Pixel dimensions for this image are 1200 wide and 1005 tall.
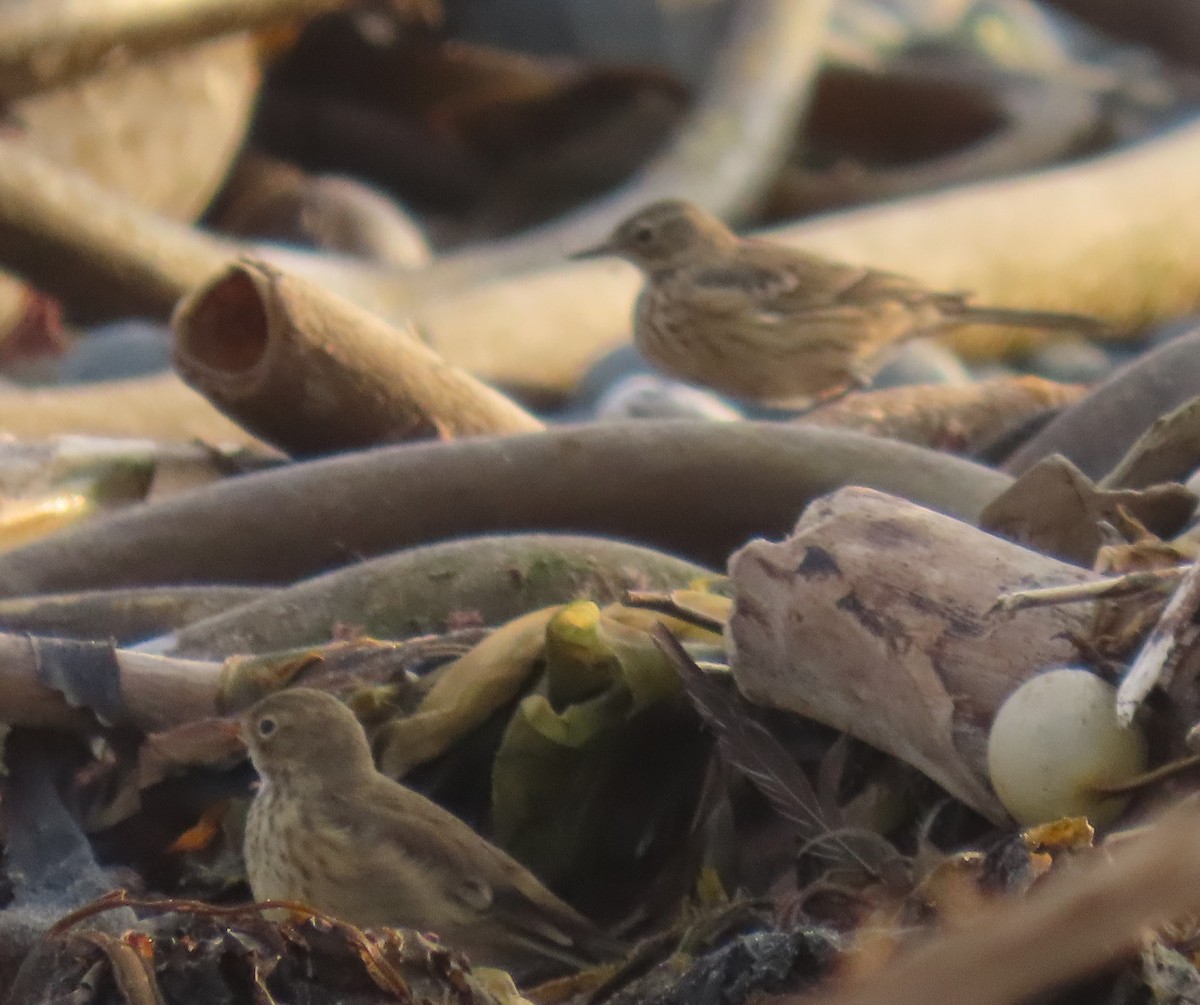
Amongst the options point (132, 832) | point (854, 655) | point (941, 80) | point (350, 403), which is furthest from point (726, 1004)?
point (941, 80)

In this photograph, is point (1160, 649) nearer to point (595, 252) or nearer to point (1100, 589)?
point (1100, 589)

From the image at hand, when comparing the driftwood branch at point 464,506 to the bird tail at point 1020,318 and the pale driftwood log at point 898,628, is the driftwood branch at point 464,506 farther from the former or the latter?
the bird tail at point 1020,318

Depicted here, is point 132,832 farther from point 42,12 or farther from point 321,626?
point 42,12

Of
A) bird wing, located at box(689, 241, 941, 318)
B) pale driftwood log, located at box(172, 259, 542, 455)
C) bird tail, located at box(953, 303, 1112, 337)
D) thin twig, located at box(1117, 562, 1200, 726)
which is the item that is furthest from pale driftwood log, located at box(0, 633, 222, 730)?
bird tail, located at box(953, 303, 1112, 337)

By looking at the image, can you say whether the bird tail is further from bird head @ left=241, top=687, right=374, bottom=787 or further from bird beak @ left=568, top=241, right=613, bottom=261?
bird head @ left=241, top=687, right=374, bottom=787

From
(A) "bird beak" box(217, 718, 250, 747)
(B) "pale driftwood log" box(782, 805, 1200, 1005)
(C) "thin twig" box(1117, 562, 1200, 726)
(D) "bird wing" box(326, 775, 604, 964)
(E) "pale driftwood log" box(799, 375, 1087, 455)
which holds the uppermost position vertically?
(B) "pale driftwood log" box(782, 805, 1200, 1005)

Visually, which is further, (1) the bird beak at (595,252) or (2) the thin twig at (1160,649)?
(1) the bird beak at (595,252)

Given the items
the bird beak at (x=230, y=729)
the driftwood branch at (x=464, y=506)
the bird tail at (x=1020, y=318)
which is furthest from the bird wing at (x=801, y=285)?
the bird beak at (x=230, y=729)
